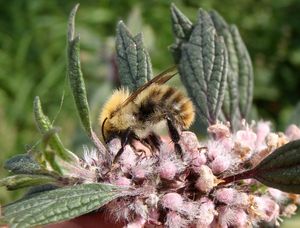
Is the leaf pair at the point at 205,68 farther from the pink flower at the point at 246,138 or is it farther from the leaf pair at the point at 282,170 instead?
the leaf pair at the point at 282,170

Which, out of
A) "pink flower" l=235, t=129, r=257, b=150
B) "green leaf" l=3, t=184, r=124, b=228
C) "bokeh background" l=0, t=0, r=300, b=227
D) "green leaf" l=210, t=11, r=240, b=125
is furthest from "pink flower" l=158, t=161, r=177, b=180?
"bokeh background" l=0, t=0, r=300, b=227

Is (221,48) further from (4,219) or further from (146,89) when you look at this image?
(4,219)

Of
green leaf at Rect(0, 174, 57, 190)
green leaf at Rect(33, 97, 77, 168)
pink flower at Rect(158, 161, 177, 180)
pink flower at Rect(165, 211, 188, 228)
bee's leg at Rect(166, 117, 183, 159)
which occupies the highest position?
green leaf at Rect(33, 97, 77, 168)

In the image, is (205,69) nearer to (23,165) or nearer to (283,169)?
(283,169)

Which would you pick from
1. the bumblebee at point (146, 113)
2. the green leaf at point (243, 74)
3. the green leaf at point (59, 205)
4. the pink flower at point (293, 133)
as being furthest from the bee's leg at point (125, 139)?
the green leaf at point (243, 74)

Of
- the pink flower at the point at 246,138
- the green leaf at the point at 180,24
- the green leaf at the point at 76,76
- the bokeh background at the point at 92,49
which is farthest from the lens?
the bokeh background at the point at 92,49

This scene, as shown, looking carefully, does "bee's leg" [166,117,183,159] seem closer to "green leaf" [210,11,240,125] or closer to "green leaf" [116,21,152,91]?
"green leaf" [116,21,152,91]
